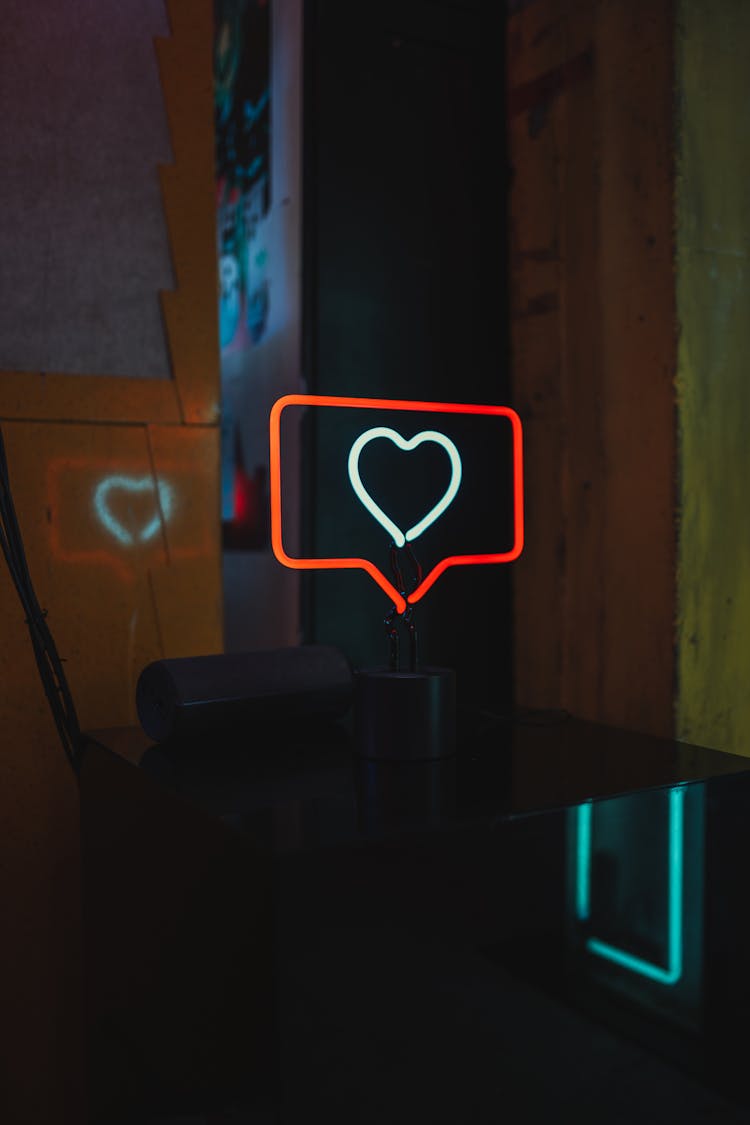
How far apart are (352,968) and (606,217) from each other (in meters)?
1.37

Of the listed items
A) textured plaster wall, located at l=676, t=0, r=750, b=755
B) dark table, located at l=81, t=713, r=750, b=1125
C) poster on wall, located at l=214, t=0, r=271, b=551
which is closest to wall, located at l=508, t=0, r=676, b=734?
textured plaster wall, located at l=676, t=0, r=750, b=755

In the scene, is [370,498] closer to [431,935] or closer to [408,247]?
[431,935]

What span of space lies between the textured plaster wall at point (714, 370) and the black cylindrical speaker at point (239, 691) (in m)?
0.69

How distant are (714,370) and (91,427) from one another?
98 centimetres

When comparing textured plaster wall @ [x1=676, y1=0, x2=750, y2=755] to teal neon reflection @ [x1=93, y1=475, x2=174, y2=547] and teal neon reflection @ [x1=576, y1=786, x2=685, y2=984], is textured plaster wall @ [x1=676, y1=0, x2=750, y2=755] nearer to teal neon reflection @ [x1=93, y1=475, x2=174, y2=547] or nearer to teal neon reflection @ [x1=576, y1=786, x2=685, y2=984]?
teal neon reflection @ [x1=576, y1=786, x2=685, y2=984]

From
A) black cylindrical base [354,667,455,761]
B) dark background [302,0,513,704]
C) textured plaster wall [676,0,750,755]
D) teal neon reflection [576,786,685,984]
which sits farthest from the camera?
dark background [302,0,513,704]

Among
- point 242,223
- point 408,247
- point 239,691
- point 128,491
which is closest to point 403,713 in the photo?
point 239,691

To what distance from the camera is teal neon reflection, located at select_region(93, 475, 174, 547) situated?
4.60 feet

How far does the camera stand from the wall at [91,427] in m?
1.37

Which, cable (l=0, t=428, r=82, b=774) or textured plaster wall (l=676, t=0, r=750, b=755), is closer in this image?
cable (l=0, t=428, r=82, b=774)

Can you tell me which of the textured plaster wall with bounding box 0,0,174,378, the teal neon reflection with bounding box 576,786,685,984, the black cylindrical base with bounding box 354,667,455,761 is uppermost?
the textured plaster wall with bounding box 0,0,174,378

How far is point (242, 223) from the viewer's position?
82.4 inches

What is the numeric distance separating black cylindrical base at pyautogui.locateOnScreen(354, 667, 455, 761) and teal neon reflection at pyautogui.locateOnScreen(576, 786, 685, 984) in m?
0.21

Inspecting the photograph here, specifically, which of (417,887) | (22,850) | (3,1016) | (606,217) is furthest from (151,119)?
(3,1016)
